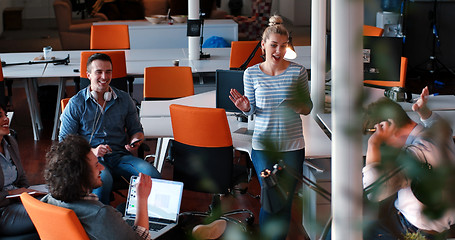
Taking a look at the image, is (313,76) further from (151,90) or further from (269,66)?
(151,90)

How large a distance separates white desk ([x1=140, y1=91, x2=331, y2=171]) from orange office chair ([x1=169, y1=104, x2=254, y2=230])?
0.18 meters

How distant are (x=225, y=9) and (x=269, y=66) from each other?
9.14 metres

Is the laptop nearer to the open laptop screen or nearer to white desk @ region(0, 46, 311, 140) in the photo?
the open laptop screen

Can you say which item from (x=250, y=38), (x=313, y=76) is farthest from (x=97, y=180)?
(x=250, y=38)

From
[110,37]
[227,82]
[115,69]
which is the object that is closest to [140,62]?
[115,69]

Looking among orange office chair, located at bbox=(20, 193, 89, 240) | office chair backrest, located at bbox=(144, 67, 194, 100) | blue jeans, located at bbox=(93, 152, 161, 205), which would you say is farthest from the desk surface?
orange office chair, located at bbox=(20, 193, 89, 240)

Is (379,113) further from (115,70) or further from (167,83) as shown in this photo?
(115,70)

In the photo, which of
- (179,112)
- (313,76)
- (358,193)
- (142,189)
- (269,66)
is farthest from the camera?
(313,76)

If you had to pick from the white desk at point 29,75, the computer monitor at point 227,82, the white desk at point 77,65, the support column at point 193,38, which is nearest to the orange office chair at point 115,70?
the white desk at point 77,65

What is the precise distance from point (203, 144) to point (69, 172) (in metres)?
1.43

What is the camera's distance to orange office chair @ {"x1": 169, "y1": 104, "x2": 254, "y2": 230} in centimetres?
395

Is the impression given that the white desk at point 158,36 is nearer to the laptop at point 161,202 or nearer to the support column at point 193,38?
the support column at point 193,38

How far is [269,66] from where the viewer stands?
3.73 metres

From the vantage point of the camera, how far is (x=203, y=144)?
4.02m
